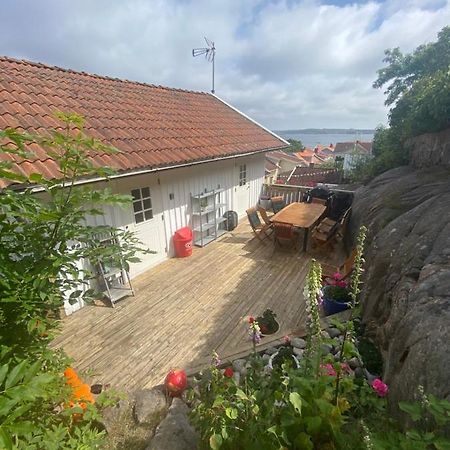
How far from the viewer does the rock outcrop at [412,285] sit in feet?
7.71

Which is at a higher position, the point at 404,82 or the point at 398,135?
the point at 404,82

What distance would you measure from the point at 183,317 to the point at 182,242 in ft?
9.65

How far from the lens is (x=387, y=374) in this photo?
2980 millimetres

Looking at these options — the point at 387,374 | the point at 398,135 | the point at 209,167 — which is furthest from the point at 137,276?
the point at 398,135

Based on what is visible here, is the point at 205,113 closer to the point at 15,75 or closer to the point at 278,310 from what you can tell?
the point at 15,75

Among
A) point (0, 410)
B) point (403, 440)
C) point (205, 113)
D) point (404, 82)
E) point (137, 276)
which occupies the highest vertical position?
point (404, 82)

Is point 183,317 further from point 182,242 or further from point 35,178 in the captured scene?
point 35,178

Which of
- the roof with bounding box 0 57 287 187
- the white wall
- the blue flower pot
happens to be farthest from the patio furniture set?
the blue flower pot

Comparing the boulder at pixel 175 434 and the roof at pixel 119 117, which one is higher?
the roof at pixel 119 117

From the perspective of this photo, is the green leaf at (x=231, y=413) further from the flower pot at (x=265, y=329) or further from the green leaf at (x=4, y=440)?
the flower pot at (x=265, y=329)

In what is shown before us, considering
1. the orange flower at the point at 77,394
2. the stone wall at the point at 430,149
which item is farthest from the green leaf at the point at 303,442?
the stone wall at the point at 430,149

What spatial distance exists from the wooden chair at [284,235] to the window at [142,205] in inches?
148

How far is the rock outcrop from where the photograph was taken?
2350 millimetres

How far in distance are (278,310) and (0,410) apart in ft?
17.3
